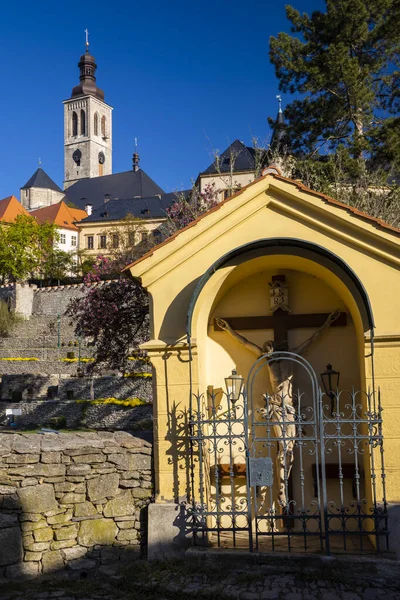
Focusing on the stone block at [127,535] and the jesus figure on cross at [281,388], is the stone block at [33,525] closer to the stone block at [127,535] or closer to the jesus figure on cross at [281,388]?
the stone block at [127,535]

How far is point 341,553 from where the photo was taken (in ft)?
23.1

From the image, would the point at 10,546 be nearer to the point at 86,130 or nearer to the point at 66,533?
the point at 66,533

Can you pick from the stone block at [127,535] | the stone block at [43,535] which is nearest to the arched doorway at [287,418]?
the stone block at [127,535]

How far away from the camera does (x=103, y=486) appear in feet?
25.0

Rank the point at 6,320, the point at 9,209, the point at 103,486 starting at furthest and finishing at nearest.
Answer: the point at 9,209 < the point at 6,320 < the point at 103,486

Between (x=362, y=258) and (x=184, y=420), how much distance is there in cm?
304

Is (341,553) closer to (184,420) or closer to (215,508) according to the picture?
(215,508)

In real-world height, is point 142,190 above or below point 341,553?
above

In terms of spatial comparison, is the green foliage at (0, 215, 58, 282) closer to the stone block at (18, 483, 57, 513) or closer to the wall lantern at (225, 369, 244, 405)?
the stone block at (18, 483, 57, 513)

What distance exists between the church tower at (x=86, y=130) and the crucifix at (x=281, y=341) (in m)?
99.3

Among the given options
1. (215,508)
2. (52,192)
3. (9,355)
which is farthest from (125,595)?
(52,192)

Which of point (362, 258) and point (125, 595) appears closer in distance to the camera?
point (125, 595)

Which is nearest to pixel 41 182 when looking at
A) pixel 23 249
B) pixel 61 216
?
pixel 61 216

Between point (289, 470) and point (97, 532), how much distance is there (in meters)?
2.60
